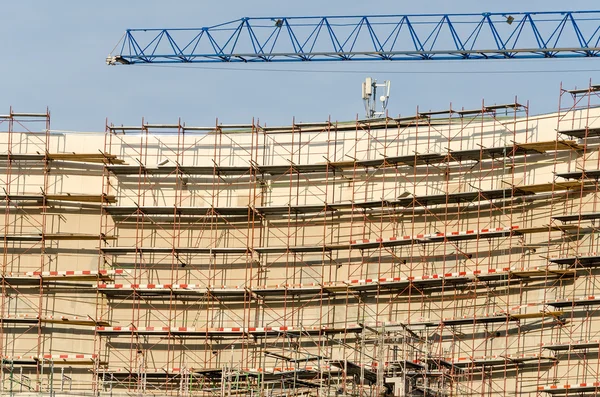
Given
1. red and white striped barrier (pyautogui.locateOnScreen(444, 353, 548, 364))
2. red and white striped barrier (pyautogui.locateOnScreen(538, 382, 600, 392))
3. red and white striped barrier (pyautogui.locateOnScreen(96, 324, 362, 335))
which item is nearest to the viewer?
red and white striped barrier (pyautogui.locateOnScreen(538, 382, 600, 392))

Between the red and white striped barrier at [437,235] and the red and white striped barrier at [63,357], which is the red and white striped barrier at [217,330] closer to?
the red and white striped barrier at [63,357]

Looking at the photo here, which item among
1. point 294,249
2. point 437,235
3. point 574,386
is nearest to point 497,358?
point 574,386

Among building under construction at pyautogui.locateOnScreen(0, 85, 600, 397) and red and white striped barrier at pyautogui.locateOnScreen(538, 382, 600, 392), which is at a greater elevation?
building under construction at pyautogui.locateOnScreen(0, 85, 600, 397)

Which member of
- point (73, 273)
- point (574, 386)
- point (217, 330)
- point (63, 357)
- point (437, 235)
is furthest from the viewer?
point (73, 273)

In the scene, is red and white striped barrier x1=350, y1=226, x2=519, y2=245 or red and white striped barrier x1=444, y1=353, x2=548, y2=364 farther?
red and white striped barrier x1=350, y1=226, x2=519, y2=245

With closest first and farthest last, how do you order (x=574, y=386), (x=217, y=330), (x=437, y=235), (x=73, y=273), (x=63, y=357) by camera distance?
(x=574, y=386) → (x=437, y=235) → (x=217, y=330) → (x=63, y=357) → (x=73, y=273)

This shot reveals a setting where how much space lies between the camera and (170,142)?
7150 centimetres

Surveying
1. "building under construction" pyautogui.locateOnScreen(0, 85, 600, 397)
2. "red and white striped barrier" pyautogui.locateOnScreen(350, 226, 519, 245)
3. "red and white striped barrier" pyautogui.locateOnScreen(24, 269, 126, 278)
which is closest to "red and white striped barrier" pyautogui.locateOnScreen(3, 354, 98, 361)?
"building under construction" pyautogui.locateOnScreen(0, 85, 600, 397)

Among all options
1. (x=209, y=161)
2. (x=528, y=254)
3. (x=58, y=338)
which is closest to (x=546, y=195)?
(x=528, y=254)

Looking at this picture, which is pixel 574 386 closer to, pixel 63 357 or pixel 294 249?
pixel 294 249

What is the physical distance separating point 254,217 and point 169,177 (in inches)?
185

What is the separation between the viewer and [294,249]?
223ft

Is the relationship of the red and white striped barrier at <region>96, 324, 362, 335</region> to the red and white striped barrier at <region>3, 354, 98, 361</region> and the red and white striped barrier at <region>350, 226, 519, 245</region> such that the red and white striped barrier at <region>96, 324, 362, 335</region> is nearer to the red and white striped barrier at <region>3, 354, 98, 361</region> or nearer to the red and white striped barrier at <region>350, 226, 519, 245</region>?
the red and white striped barrier at <region>3, 354, 98, 361</region>

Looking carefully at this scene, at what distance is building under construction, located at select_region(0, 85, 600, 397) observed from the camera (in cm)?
6366
